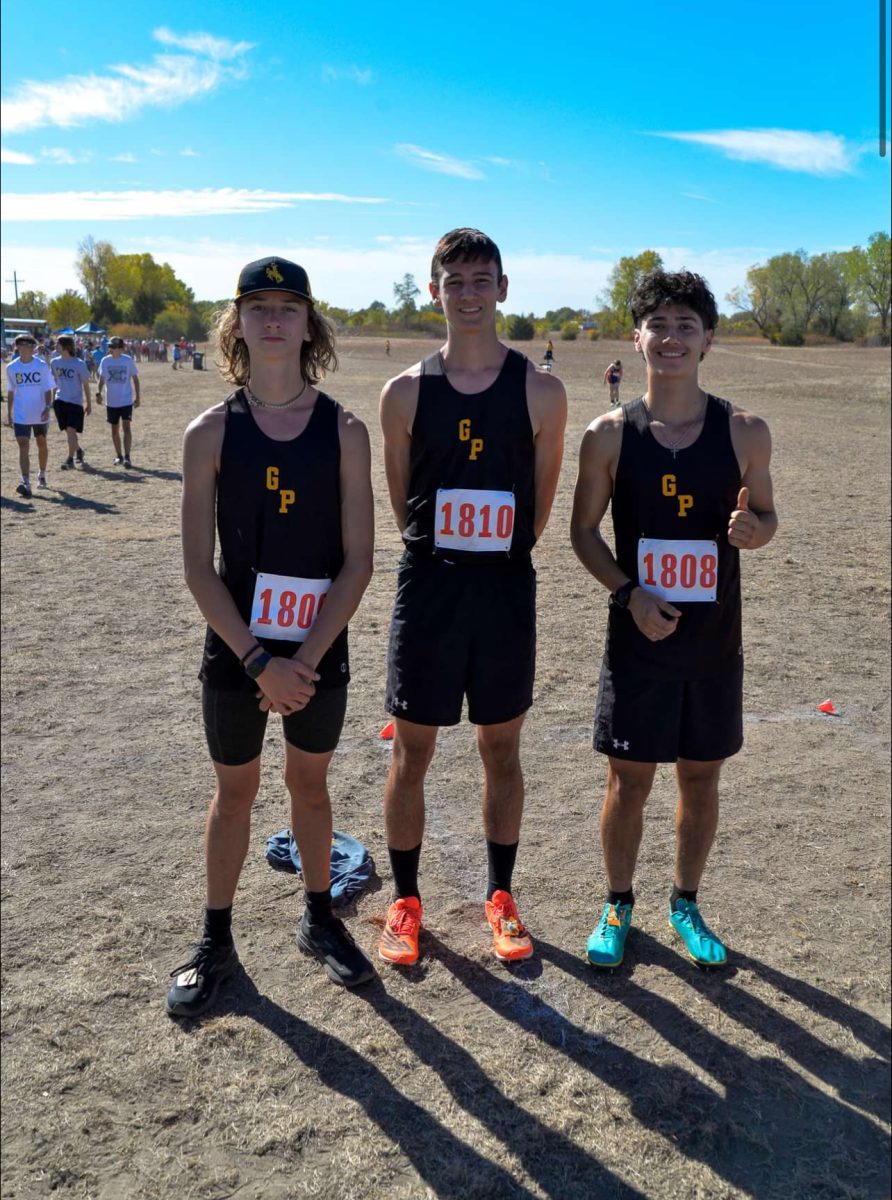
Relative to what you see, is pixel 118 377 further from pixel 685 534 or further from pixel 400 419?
pixel 685 534

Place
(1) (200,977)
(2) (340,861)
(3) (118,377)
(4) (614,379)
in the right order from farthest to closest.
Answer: (4) (614,379) → (3) (118,377) → (2) (340,861) → (1) (200,977)

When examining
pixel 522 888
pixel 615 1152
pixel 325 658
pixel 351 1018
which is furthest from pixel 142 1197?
pixel 522 888

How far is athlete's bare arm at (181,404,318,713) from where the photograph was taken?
2926mm

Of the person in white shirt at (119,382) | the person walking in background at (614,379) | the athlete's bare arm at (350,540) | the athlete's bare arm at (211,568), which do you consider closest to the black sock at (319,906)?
the athlete's bare arm at (211,568)

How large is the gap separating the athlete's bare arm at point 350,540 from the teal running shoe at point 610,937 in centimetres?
150

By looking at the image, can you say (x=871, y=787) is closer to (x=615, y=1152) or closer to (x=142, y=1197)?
(x=615, y=1152)

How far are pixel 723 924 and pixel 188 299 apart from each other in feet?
418

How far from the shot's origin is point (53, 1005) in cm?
324

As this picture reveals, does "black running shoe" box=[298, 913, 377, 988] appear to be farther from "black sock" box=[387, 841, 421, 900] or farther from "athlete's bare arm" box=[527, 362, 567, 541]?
"athlete's bare arm" box=[527, 362, 567, 541]

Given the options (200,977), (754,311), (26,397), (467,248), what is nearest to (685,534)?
(467,248)

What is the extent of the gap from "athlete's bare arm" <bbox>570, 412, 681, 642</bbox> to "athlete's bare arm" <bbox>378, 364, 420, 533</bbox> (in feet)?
1.96

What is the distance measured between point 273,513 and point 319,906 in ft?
4.85

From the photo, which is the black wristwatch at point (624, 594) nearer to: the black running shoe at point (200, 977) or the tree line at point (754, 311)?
the black running shoe at point (200, 977)

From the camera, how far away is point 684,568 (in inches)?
126
